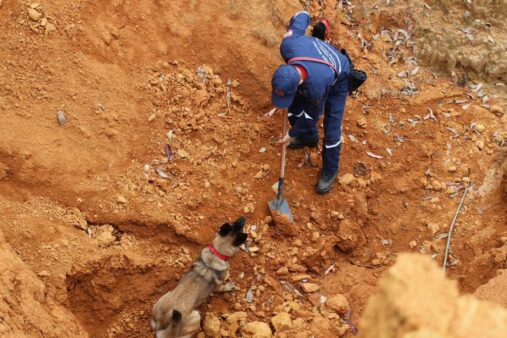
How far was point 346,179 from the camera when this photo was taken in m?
6.14

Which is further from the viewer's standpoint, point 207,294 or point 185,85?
point 185,85

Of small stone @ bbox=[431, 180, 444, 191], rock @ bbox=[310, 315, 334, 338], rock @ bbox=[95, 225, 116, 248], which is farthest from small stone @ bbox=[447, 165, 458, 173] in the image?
rock @ bbox=[95, 225, 116, 248]

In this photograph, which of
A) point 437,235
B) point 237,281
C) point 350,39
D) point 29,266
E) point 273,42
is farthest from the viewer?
point 350,39

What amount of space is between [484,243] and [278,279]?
2229mm

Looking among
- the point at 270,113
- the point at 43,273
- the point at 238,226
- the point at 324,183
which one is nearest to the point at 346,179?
the point at 324,183

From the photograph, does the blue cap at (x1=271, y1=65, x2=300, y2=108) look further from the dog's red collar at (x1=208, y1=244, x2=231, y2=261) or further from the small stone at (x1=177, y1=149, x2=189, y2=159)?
the dog's red collar at (x1=208, y1=244, x2=231, y2=261)

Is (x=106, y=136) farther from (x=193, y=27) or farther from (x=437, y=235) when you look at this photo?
(x=437, y=235)

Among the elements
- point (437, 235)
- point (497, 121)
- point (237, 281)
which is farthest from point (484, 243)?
point (237, 281)

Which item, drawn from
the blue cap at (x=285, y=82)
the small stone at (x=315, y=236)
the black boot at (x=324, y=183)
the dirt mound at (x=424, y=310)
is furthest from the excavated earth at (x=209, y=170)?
the dirt mound at (x=424, y=310)

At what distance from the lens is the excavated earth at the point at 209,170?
4.97m

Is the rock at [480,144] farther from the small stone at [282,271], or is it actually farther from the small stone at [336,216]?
the small stone at [282,271]

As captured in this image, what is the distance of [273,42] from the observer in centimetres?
637

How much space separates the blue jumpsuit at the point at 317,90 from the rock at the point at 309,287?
1.30 meters

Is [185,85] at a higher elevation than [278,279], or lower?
higher
